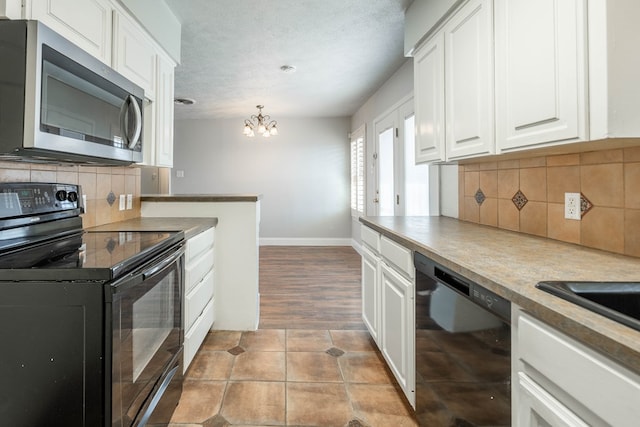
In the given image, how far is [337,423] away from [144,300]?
3.50ft

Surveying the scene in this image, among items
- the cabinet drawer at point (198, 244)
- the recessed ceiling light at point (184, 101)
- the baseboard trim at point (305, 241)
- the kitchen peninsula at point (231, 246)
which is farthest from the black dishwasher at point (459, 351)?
the baseboard trim at point (305, 241)

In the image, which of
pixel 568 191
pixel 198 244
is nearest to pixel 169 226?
pixel 198 244

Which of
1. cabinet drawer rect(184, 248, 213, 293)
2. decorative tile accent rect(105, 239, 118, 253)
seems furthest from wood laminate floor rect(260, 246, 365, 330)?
decorative tile accent rect(105, 239, 118, 253)

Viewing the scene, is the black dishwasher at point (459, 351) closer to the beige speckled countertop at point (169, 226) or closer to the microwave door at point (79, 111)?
the beige speckled countertop at point (169, 226)

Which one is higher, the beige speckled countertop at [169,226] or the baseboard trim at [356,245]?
the beige speckled countertop at [169,226]

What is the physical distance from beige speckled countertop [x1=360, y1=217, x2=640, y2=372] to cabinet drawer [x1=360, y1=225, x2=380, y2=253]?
24 centimetres

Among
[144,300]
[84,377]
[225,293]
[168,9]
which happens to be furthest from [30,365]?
[168,9]

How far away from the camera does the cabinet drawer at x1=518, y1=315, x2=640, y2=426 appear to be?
0.57 m

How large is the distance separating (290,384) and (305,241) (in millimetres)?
4616

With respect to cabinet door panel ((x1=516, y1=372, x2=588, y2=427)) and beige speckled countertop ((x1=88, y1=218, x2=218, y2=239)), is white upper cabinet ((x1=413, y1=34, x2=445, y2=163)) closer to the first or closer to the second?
cabinet door panel ((x1=516, y1=372, x2=588, y2=427))

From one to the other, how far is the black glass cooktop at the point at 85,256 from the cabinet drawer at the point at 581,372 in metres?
1.16

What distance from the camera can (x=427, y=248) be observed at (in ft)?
4.51

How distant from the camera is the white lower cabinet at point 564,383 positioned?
1.89 ft

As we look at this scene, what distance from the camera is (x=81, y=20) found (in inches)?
58.4
